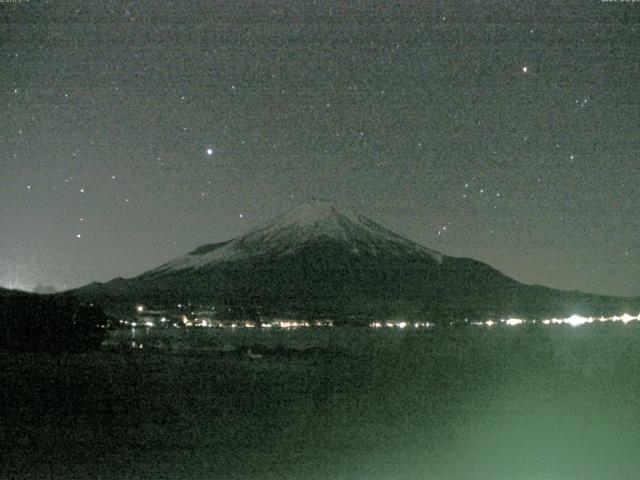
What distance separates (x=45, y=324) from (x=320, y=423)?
35966mm

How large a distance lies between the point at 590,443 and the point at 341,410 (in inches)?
264

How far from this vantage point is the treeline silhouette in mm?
48594

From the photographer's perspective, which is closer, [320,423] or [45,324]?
[320,423]

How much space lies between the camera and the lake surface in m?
13.4

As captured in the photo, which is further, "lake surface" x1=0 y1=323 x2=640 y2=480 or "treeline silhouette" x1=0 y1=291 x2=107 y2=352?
"treeline silhouette" x1=0 y1=291 x2=107 y2=352

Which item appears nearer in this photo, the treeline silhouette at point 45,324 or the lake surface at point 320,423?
the lake surface at point 320,423

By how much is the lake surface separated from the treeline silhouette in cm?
1553

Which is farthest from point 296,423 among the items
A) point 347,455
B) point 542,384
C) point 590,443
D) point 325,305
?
point 325,305

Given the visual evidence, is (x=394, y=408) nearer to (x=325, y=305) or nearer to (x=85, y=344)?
(x=85, y=344)

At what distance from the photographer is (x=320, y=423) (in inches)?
730

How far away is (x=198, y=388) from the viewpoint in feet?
87.6

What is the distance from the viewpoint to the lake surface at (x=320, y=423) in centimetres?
1338

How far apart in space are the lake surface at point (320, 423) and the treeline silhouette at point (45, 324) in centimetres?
1553

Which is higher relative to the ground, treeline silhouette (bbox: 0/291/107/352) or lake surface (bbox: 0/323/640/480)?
treeline silhouette (bbox: 0/291/107/352)
